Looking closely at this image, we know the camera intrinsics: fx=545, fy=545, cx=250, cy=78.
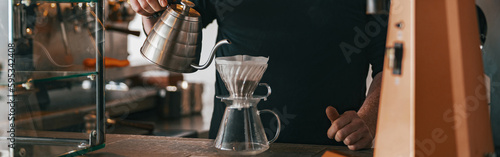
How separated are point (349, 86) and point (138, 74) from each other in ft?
8.64

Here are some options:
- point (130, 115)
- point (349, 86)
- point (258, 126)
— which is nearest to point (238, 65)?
point (258, 126)

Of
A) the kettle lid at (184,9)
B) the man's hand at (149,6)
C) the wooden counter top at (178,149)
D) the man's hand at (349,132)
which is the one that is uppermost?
the man's hand at (149,6)

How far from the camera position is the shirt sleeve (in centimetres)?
173

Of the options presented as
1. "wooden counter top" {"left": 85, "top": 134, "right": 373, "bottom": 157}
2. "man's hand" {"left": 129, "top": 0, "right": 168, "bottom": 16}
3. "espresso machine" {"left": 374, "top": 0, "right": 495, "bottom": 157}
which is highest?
"man's hand" {"left": 129, "top": 0, "right": 168, "bottom": 16}

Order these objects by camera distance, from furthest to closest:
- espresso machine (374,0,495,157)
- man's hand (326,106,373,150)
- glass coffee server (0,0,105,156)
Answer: man's hand (326,106,373,150) < glass coffee server (0,0,105,156) < espresso machine (374,0,495,157)

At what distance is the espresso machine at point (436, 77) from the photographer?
30.3 inches

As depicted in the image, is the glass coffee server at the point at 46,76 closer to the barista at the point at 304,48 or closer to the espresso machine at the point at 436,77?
the barista at the point at 304,48

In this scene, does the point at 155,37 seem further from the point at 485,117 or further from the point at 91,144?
the point at 485,117

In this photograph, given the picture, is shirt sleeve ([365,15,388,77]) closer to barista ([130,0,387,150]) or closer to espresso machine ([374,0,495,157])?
barista ([130,0,387,150])

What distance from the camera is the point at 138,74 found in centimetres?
412

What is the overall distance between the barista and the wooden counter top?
0.42m

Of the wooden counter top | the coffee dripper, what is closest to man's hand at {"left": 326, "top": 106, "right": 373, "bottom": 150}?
the wooden counter top

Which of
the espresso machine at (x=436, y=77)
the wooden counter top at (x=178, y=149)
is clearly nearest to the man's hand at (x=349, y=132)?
the wooden counter top at (x=178, y=149)

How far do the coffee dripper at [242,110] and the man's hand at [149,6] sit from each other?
23cm
